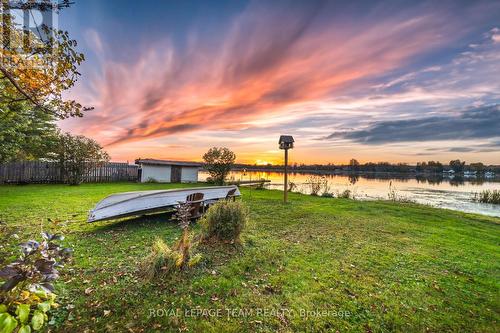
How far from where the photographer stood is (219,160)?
2138 centimetres

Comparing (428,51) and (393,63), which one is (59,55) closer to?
(393,63)

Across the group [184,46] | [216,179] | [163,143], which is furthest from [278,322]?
[163,143]

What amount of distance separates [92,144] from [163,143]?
5.76 meters

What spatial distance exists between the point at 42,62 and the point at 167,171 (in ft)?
Result: 68.4

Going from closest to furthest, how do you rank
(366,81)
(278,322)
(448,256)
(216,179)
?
(278,322)
(448,256)
(366,81)
(216,179)

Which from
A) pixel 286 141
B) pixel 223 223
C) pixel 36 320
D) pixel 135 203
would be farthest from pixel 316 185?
pixel 36 320

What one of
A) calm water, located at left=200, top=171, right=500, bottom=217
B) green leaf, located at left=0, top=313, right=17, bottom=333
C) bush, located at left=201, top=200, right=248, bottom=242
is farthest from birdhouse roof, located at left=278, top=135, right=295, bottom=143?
green leaf, located at left=0, top=313, right=17, bottom=333

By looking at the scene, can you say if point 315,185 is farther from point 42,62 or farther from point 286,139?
point 42,62

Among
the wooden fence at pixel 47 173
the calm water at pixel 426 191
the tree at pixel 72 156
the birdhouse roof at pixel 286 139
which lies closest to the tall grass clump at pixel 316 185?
the calm water at pixel 426 191

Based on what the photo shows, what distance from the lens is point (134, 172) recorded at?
23.7 metres

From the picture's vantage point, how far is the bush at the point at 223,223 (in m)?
5.37

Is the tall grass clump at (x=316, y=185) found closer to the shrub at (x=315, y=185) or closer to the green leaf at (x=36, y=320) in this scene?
the shrub at (x=315, y=185)

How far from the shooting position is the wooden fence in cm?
1673

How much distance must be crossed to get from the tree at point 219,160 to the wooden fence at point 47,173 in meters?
8.85
